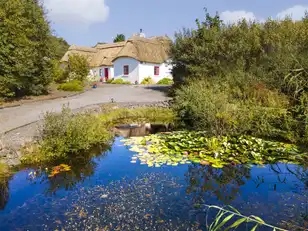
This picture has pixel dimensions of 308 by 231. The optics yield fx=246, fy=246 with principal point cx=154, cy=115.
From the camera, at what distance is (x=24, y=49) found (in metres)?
14.4

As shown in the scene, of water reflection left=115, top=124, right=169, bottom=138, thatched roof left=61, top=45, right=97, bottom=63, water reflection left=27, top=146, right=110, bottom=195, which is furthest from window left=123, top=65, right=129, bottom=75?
water reflection left=27, top=146, right=110, bottom=195

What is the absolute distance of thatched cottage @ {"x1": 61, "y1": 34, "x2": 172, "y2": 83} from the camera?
31.8m

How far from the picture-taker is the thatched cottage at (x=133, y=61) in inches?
1251

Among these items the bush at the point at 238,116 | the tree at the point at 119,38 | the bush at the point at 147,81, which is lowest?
the bush at the point at 238,116

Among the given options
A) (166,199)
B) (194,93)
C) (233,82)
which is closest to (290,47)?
(233,82)

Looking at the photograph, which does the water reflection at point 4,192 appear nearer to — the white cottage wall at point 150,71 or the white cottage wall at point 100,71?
the white cottage wall at point 150,71

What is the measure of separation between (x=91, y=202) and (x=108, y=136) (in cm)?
399

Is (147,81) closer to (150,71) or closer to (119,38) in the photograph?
(150,71)

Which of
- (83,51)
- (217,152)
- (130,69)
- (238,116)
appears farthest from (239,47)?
(83,51)

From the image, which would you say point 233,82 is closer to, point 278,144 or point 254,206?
point 278,144

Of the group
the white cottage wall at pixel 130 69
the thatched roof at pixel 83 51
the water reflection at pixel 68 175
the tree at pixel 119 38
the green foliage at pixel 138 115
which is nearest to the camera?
the water reflection at pixel 68 175

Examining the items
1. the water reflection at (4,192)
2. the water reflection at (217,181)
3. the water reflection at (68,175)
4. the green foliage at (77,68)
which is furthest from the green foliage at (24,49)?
the water reflection at (217,181)

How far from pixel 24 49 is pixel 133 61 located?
60.0ft

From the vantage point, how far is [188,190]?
5.35m
